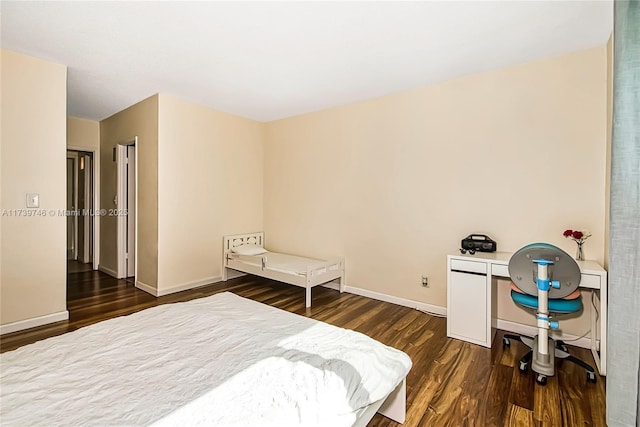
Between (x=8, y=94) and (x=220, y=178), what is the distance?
90.0 inches

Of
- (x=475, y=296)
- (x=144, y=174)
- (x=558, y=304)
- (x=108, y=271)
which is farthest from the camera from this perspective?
(x=108, y=271)

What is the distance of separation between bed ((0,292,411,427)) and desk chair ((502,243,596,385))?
124cm

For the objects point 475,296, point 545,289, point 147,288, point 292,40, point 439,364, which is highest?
point 292,40

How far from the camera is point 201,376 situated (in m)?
1.25

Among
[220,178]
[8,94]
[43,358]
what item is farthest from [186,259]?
[43,358]

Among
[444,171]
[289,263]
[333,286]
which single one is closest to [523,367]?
[444,171]

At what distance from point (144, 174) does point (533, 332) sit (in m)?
4.79

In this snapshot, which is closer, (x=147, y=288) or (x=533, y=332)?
(x=533, y=332)

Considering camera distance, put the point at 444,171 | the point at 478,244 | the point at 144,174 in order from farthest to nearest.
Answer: the point at 144,174 < the point at 444,171 < the point at 478,244

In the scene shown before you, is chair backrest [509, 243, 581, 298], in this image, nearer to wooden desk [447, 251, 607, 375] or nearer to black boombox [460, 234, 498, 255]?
wooden desk [447, 251, 607, 375]

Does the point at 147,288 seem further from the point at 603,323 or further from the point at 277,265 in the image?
the point at 603,323

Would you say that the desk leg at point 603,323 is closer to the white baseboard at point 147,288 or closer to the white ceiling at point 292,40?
the white ceiling at point 292,40

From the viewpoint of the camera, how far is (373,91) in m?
3.51

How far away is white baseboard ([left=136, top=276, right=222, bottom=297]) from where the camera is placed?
12.5 ft
